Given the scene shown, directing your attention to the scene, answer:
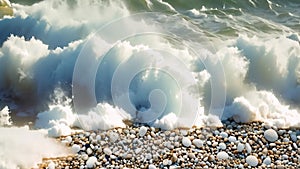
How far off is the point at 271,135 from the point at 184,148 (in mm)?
1275

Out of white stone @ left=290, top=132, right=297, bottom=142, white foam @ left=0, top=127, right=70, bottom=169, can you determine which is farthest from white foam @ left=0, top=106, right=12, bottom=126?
white stone @ left=290, top=132, right=297, bottom=142

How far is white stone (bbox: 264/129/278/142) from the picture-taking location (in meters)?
5.92

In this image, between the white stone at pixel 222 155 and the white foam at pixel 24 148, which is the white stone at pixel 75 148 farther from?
the white stone at pixel 222 155

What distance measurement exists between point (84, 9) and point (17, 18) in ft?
6.22

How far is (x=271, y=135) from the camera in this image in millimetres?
5973

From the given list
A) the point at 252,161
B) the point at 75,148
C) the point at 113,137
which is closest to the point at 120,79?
the point at 113,137

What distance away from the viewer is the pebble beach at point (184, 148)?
5.36m

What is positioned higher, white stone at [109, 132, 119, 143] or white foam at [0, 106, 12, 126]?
white foam at [0, 106, 12, 126]

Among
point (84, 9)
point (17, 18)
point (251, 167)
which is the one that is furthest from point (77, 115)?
point (84, 9)

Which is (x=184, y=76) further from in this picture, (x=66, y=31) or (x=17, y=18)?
(x=17, y=18)

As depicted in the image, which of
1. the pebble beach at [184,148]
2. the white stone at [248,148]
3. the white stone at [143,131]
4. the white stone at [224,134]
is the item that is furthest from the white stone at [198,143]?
the white stone at [143,131]

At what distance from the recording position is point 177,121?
6.24 m

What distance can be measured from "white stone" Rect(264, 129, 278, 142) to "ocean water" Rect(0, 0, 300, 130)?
1.09 ft

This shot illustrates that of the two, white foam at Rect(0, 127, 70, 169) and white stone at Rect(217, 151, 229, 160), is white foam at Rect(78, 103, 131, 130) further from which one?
white stone at Rect(217, 151, 229, 160)
